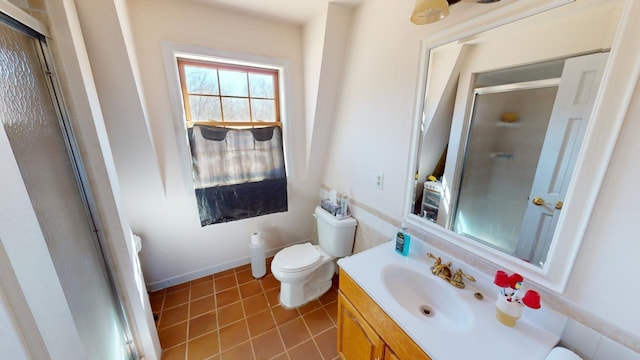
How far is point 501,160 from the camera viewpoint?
88 centimetres

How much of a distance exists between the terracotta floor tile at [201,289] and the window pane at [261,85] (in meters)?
1.80

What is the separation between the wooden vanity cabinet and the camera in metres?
0.81

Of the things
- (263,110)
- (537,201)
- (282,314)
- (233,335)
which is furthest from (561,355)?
(263,110)

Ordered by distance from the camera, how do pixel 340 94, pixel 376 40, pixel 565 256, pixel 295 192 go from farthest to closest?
pixel 295 192
pixel 340 94
pixel 376 40
pixel 565 256

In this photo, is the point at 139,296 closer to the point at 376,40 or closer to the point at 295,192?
the point at 295,192

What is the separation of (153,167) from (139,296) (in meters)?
0.87

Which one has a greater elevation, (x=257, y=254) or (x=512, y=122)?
(x=512, y=122)

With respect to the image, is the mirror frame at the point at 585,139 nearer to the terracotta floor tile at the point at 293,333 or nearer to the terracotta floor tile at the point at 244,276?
the terracotta floor tile at the point at 293,333

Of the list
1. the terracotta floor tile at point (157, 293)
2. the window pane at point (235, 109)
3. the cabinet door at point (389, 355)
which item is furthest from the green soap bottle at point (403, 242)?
the terracotta floor tile at point (157, 293)

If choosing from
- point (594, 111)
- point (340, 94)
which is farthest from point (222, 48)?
point (594, 111)

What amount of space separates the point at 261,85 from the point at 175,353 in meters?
2.10

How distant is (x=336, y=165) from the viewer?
198cm

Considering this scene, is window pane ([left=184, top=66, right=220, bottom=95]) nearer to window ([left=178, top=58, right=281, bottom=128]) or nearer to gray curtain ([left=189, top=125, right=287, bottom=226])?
window ([left=178, top=58, right=281, bottom=128])

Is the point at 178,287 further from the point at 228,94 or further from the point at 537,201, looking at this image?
the point at 537,201
